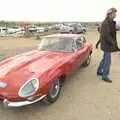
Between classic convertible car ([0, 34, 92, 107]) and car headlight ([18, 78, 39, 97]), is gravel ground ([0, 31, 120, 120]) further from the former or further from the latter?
car headlight ([18, 78, 39, 97])

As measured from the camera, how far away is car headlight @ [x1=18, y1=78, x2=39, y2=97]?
4.88m

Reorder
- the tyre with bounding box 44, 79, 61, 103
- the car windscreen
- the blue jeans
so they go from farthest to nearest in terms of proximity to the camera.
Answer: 1. the car windscreen
2. the blue jeans
3. the tyre with bounding box 44, 79, 61, 103

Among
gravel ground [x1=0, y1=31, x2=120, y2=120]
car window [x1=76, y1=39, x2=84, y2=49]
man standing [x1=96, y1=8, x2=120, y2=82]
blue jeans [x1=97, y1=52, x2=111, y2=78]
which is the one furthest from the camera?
car window [x1=76, y1=39, x2=84, y2=49]

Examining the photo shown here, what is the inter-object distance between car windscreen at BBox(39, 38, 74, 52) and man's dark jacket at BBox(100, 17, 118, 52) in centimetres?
97

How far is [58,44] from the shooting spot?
7473mm

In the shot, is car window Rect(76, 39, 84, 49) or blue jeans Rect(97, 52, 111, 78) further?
car window Rect(76, 39, 84, 49)

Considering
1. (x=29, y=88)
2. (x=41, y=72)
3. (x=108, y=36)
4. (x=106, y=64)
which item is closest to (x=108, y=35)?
(x=108, y=36)

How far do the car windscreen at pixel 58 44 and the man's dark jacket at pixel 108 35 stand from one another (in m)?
0.97

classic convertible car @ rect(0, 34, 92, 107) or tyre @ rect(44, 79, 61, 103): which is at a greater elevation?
classic convertible car @ rect(0, 34, 92, 107)

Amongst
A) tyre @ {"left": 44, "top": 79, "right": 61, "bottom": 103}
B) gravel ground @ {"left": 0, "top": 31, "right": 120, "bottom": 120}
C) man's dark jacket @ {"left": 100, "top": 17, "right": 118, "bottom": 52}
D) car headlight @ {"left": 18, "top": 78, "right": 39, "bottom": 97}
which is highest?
man's dark jacket @ {"left": 100, "top": 17, "right": 118, "bottom": 52}

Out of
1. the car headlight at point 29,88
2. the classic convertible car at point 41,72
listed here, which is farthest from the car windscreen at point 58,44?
the car headlight at point 29,88

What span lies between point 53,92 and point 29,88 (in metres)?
0.87

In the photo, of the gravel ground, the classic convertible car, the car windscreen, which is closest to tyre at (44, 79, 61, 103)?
the classic convertible car

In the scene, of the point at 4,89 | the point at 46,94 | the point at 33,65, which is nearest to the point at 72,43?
the point at 33,65
